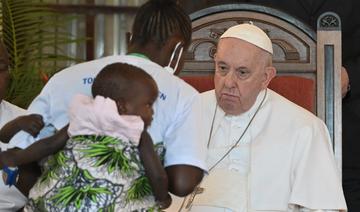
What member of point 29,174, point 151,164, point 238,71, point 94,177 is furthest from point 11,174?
point 238,71

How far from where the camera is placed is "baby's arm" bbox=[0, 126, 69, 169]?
120 inches

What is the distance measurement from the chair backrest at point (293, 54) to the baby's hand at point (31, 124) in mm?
2026

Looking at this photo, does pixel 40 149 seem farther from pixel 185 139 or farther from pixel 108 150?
pixel 185 139

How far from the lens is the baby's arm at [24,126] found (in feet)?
10.3

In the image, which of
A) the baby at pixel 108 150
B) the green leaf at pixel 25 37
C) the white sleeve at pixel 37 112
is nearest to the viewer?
the baby at pixel 108 150

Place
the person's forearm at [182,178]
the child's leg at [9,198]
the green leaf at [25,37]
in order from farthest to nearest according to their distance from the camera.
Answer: the green leaf at [25,37], the child's leg at [9,198], the person's forearm at [182,178]

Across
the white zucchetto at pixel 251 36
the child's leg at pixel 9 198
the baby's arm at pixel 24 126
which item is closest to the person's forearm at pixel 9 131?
the baby's arm at pixel 24 126

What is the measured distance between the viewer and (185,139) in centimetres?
315

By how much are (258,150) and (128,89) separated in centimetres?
178

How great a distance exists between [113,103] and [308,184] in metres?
1.82

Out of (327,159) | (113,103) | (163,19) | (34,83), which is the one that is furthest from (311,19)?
(113,103)

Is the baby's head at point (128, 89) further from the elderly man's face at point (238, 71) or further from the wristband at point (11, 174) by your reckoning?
the elderly man's face at point (238, 71)

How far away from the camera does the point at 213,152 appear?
4.70 metres

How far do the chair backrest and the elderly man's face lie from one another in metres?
0.48
